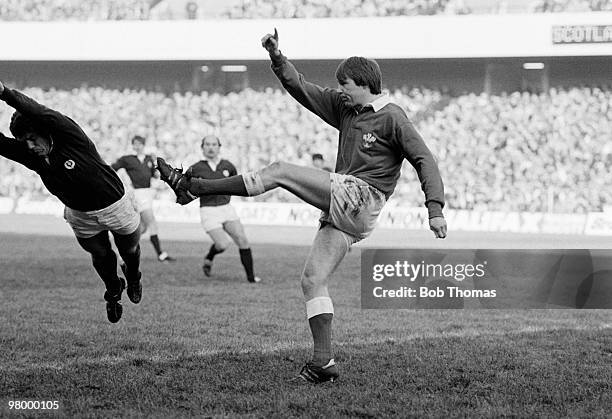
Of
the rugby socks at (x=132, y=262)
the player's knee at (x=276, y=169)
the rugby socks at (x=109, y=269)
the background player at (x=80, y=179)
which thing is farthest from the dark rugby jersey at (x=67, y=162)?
the player's knee at (x=276, y=169)

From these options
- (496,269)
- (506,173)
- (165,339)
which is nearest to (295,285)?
(496,269)

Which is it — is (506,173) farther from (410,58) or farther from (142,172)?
(142,172)

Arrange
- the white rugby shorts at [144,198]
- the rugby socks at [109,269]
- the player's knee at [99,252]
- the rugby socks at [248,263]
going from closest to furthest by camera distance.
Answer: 1. the player's knee at [99,252]
2. the rugby socks at [109,269]
3. the rugby socks at [248,263]
4. the white rugby shorts at [144,198]

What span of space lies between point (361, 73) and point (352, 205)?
0.88 meters

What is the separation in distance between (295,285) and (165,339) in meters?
4.66

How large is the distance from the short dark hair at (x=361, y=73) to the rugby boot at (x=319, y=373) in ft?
6.02

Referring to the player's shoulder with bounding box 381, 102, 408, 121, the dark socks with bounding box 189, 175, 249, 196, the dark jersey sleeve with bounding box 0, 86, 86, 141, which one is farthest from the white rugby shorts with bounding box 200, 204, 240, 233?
the dark socks with bounding box 189, 175, 249, 196

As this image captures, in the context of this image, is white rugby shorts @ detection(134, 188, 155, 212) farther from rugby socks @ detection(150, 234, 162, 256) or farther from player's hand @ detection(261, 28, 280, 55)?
player's hand @ detection(261, 28, 280, 55)

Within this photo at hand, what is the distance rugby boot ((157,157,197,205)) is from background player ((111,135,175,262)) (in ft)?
Result: 32.7

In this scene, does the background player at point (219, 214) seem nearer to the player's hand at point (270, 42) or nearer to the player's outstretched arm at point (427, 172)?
the player's hand at point (270, 42)

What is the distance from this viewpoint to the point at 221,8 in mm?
33812

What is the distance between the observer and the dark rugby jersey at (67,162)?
260 inches

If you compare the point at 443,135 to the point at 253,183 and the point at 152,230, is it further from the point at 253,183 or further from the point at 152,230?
the point at 253,183

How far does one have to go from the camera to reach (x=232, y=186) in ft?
18.9
